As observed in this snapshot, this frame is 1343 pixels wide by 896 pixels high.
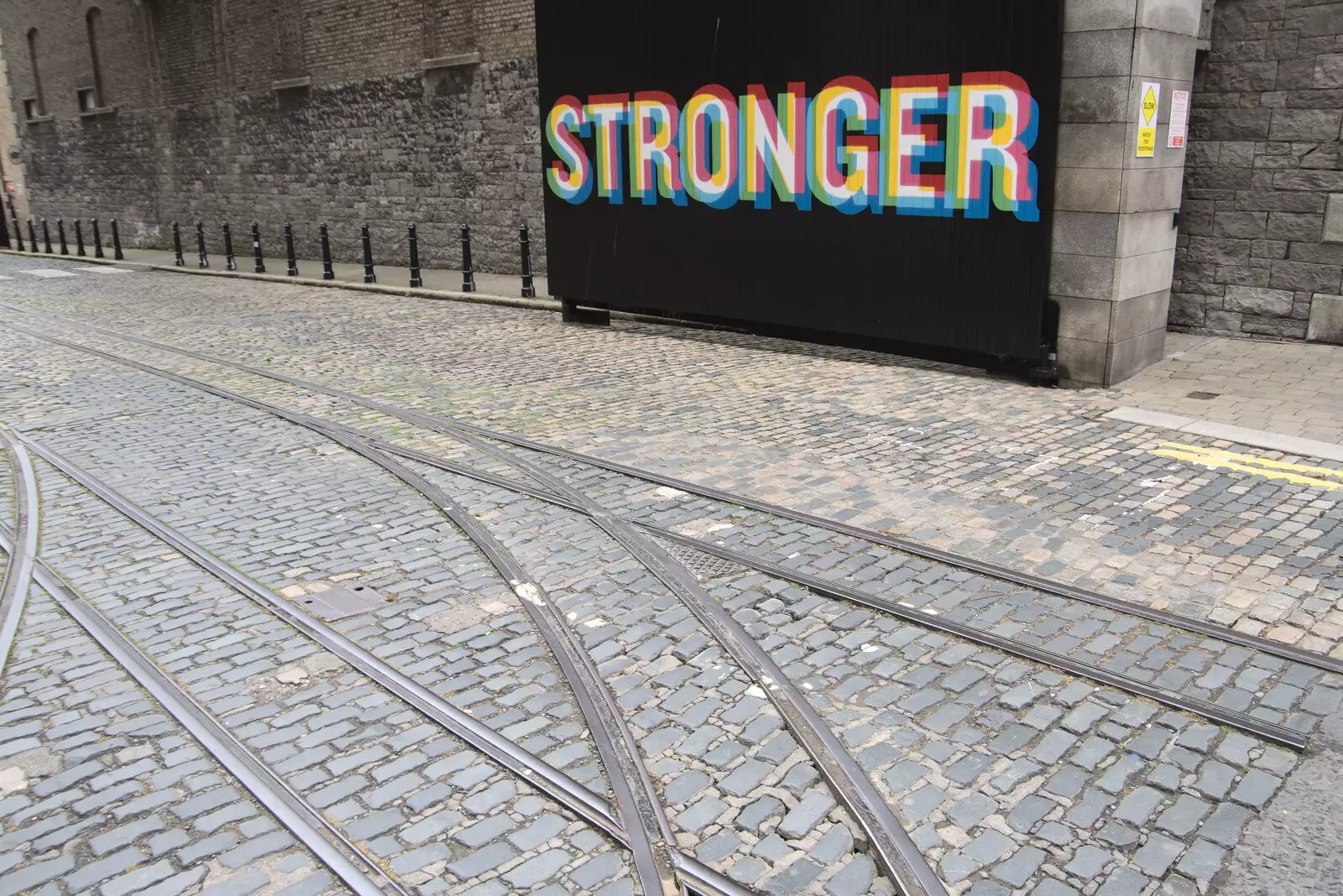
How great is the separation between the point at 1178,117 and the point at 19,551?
923 centimetres

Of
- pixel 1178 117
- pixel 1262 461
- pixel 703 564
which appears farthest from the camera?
pixel 1178 117

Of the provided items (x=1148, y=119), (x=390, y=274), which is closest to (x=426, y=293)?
(x=390, y=274)

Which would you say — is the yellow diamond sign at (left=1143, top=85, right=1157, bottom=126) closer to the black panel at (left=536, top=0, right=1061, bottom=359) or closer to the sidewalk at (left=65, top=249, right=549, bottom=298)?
the black panel at (left=536, top=0, right=1061, bottom=359)

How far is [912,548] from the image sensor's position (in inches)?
217

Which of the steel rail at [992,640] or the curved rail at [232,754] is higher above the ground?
the steel rail at [992,640]

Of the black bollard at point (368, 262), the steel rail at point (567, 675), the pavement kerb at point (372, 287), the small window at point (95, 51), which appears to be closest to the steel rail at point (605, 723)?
the steel rail at point (567, 675)

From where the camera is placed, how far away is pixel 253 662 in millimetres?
4457

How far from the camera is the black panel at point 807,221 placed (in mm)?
8953

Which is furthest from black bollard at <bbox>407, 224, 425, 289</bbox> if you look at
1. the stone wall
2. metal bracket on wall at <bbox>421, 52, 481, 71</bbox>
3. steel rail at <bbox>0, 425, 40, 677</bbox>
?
the stone wall

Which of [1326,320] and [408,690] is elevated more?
→ [1326,320]

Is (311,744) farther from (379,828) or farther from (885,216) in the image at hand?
(885,216)

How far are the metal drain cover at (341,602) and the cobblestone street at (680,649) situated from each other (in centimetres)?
2

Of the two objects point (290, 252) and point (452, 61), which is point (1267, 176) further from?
point (290, 252)

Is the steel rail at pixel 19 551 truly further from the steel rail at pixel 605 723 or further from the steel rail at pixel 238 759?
the steel rail at pixel 605 723
